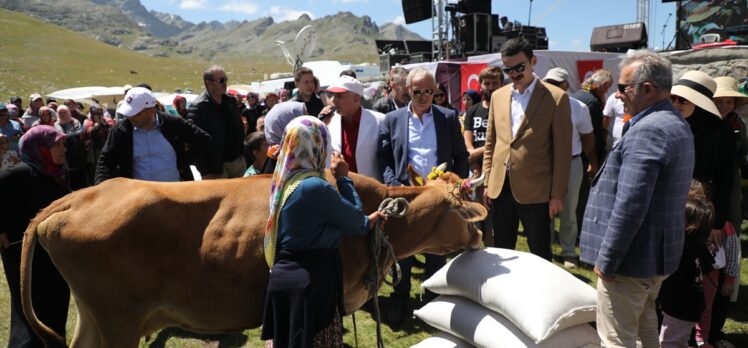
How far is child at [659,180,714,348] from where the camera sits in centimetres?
343

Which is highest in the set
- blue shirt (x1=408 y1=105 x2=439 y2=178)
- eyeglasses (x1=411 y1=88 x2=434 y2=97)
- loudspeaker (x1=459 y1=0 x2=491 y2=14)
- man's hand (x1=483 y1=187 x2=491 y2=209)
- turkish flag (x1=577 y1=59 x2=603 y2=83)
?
loudspeaker (x1=459 y1=0 x2=491 y2=14)

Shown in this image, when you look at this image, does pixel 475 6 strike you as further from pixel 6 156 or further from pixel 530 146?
pixel 530 146

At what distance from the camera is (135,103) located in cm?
414

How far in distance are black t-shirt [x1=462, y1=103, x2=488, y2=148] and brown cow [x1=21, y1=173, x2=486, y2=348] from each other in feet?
10.8

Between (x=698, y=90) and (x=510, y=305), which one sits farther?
(x=698, y=90)

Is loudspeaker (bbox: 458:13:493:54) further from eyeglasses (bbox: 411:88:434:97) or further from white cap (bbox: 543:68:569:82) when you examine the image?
eyeglasses (bbox: 411:88:434:97)

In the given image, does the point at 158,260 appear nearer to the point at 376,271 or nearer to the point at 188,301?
the point at 188,301

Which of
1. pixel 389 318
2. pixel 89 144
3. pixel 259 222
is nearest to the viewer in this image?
pixel 259 222

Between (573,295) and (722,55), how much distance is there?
7.30 m

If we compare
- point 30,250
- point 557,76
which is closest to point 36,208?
point 30,250

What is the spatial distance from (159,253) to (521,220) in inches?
109

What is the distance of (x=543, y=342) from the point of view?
289 cm

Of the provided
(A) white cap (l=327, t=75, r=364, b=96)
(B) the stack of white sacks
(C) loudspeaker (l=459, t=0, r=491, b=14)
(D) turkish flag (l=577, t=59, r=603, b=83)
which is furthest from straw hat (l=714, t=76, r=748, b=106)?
(C) loudspeaker (l=459, t=0, r=491, b=14)

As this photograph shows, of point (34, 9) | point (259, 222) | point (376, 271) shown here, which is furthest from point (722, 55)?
point (34, 9)
